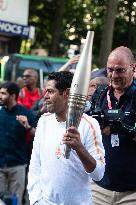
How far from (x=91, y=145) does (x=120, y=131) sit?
0.61m

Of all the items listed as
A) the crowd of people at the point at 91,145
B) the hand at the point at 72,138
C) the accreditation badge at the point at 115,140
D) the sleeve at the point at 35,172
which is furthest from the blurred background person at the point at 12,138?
the hand at the point at 72,138

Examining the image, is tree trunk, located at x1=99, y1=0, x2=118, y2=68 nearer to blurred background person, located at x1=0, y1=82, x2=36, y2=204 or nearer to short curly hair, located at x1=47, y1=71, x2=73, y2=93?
blurred background person, located at x1=0, y1=82, x2=36, y2=204

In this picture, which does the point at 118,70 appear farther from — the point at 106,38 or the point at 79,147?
the point at 106,38

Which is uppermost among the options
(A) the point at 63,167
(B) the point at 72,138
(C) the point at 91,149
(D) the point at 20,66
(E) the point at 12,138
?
(B) the point at 72,138

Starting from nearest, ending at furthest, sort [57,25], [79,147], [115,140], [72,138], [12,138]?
[72,138] < [79,147] < [115,140] < [12,138] < [57,25]

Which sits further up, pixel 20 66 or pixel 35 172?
pixel 35 172

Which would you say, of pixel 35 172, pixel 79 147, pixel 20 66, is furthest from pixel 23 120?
pixel 20 66

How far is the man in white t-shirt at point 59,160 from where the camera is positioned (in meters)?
3.88

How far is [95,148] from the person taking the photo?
3846mm

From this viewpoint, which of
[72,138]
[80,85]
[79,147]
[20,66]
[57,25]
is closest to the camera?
[80,85]

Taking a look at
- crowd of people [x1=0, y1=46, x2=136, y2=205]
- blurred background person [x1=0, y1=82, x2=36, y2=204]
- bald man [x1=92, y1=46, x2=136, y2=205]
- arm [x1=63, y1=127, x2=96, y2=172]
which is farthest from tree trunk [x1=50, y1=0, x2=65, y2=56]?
arm [x1=63, y1=127, x2=96, y2=172]

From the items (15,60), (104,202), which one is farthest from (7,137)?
(15,60)

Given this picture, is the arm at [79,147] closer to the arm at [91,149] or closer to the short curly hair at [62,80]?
the arm at [91,149]

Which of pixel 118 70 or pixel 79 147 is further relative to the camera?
pixel 118 70
